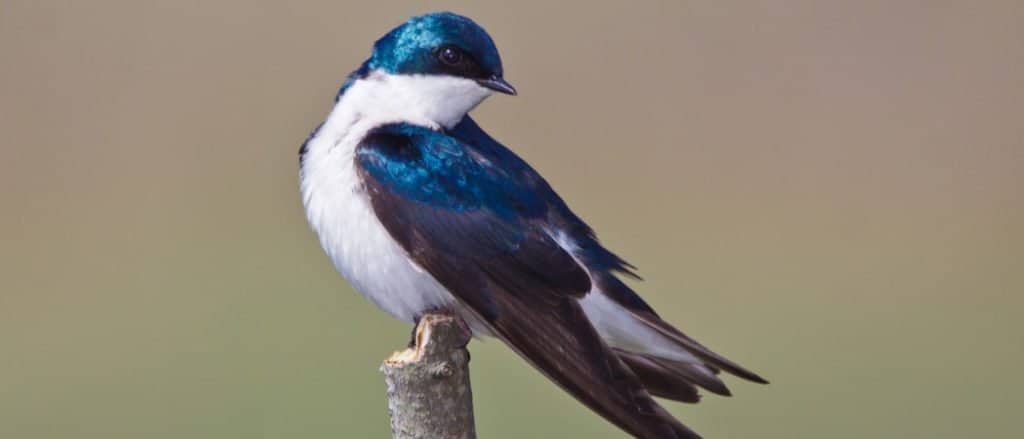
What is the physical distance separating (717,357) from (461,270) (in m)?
0.44

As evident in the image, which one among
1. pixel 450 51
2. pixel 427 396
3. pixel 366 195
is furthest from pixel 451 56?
pixel 427 396

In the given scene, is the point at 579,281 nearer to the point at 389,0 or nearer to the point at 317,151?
the point at 317,151

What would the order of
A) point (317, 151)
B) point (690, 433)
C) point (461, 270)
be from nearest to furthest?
point (690, 433) → point (461, 270) → point (317, 151)

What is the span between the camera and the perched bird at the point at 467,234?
253cm

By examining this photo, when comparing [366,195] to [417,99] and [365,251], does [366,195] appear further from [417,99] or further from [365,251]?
[417,99]

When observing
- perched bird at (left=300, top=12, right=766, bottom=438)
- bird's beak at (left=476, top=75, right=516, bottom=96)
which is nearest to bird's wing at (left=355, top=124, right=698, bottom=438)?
perched bird at (left=300, top=12, right=766, bottom=438)

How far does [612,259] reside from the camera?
2.91 metres

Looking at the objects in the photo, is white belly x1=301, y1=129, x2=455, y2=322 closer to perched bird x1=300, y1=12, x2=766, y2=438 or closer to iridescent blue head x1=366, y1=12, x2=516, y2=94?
perched bird x1=300, y1=12, x2=766, y2=438

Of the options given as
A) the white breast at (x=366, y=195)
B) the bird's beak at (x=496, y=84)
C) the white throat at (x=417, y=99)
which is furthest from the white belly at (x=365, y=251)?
the bird's beak at (x=496, y=84)

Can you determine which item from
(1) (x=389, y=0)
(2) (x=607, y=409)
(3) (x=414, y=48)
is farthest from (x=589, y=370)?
(1) (x=389, y=0)

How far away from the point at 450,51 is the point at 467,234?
32 centimetres

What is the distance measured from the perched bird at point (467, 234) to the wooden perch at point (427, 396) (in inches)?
4.9

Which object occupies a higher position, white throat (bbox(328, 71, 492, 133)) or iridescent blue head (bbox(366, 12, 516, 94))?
iridescent blue head (bbox(366, 12, 516, 94))

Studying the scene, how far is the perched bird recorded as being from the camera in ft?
8.30
